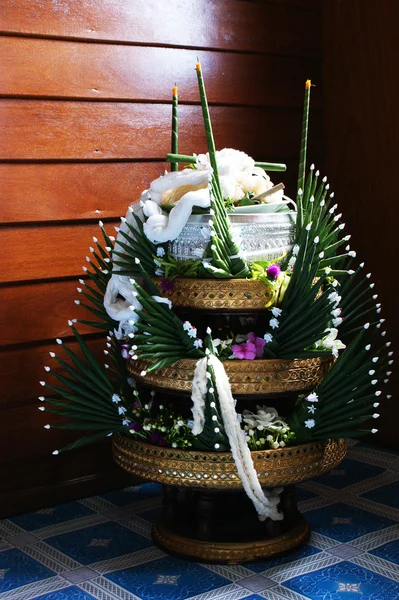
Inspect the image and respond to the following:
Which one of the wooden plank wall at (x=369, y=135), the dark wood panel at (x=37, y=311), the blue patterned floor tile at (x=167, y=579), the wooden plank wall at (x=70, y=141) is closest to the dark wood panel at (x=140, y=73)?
the wooden plank wall at (x=70, y=141)

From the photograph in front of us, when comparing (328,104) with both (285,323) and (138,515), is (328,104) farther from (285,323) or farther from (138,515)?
(138,515)

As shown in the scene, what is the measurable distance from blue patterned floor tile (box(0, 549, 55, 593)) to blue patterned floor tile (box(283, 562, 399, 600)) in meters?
0.69

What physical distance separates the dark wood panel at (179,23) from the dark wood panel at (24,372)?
3.37 feet

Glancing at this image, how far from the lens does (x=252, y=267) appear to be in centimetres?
233

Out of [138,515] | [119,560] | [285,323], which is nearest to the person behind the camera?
[285,323]

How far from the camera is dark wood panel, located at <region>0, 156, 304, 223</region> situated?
275cm

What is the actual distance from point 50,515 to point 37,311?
0.68 meters

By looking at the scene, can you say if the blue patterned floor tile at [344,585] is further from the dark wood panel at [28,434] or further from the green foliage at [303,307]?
the dark wood panel at [28,434]

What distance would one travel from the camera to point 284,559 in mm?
2455

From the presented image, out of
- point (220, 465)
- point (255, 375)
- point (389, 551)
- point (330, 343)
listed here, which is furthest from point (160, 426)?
point (389, 551)

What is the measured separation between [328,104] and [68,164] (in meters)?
1.24

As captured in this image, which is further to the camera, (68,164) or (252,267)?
(68,164)

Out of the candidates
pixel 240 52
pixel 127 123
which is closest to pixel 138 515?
pixel 127 123

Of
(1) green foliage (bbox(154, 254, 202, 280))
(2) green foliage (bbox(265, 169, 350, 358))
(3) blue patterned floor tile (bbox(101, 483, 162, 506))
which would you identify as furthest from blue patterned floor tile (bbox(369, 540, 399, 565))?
(1) green foliage (bbox(154, 254, 202, 280))
